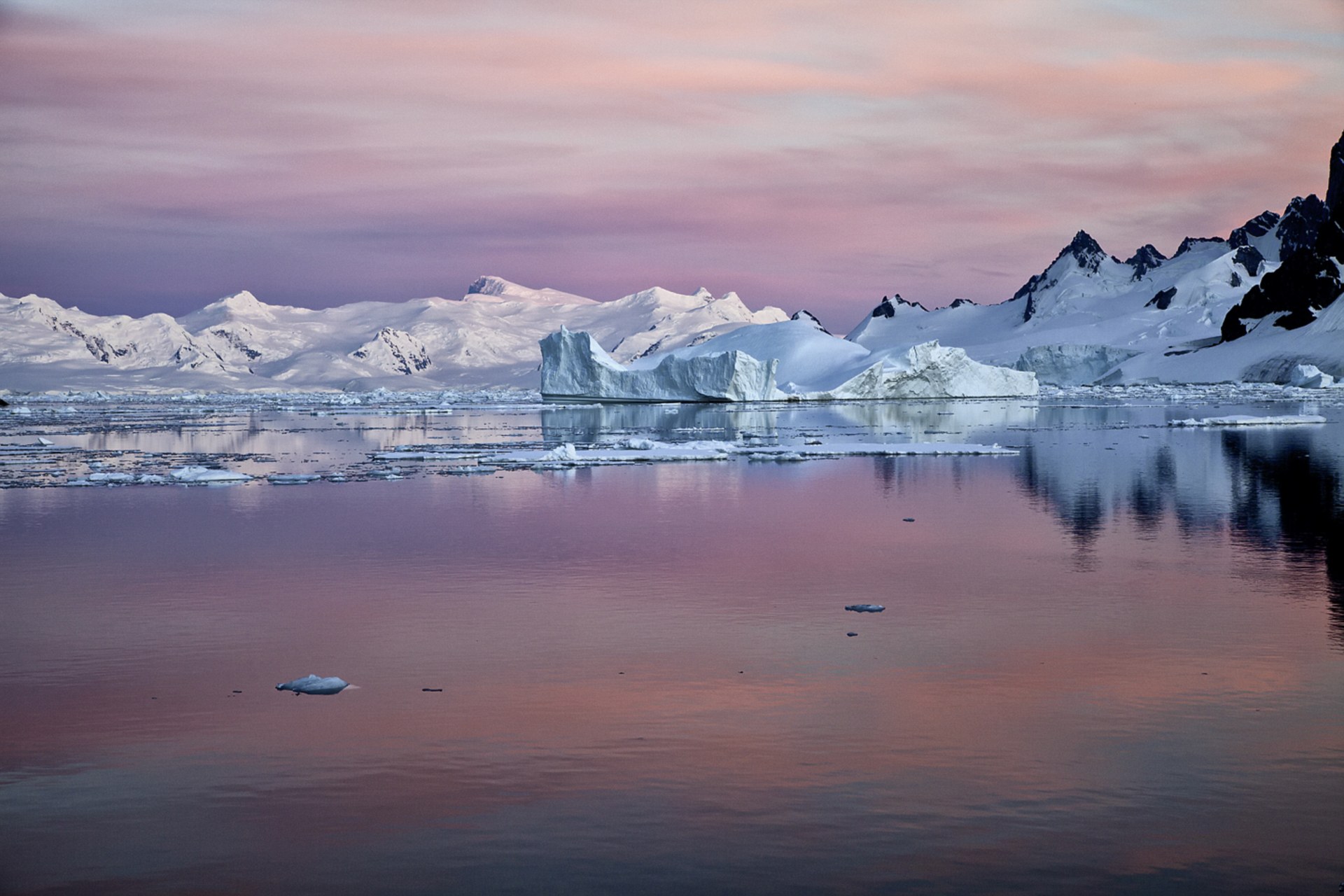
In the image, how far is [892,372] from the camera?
75.2 m

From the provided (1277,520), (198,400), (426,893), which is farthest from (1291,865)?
(198,400)

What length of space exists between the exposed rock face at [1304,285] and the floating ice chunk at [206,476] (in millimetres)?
116287

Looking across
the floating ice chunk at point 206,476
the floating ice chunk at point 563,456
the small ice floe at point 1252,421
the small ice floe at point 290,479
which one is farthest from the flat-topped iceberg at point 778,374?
the floating ice chunk at point 206,476

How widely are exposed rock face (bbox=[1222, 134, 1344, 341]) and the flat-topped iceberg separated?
52.5m

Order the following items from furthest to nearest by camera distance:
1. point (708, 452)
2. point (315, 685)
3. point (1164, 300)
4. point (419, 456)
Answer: point (1164, 300), point (419, 456), point (708, 452), point (315, 685)

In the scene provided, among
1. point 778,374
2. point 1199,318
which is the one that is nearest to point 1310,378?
point 778,374

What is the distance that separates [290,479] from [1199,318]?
153867mm

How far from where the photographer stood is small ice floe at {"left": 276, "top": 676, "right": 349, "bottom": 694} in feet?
26.2

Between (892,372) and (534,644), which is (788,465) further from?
(892,372)

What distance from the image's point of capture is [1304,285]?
124 metres

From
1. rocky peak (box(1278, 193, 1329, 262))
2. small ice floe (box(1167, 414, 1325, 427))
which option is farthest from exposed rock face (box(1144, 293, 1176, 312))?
small ice floe (box(1167, 414, 1325, 427))

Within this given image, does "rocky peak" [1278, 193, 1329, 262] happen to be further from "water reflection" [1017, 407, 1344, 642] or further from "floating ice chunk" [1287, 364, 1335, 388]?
"water reflection" [1017, 407, 1344, 642]

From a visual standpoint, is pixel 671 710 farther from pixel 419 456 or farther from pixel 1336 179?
pixel 1336 179

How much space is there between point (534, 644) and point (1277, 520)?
441 inches
